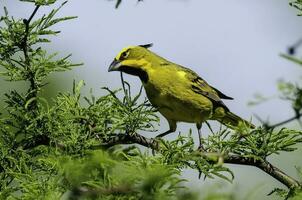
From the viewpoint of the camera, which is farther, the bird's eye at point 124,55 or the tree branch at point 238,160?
the bird's eye at point 124,55

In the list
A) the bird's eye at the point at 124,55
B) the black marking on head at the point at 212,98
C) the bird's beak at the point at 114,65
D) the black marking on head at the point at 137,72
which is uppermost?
the bird's eye at the point at 124,55

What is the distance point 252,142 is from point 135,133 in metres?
0.52

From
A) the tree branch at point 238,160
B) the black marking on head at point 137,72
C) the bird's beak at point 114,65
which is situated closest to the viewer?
the tree branch at point 238,160

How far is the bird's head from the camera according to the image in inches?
212

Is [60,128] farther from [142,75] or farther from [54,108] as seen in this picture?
[142,75]

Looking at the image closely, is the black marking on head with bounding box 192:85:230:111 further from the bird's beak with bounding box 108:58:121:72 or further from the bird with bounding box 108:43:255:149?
the bird's beak with bounding box 108:58:121:72

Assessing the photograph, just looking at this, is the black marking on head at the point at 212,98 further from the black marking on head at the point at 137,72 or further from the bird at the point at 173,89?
the black marking on head at the point at 137,72

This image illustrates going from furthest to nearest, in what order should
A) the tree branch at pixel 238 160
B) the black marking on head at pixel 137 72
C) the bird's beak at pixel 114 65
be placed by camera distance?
the black marking on head at pixel 137 72, the bird's beak at pixel 114 65, the tree branch at pixel 238 160

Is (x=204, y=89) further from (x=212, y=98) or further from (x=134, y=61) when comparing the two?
(x=134, y=61)

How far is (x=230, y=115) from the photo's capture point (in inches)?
220

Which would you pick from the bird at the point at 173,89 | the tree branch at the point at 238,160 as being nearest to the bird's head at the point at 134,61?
the bird at the point at 173,89

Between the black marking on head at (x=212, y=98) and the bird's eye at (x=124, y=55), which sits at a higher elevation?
the bird's eye at (x=124, y=55)

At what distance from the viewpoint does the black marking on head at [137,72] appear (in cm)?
538

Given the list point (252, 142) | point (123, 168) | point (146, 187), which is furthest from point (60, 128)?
point (146, 187)
